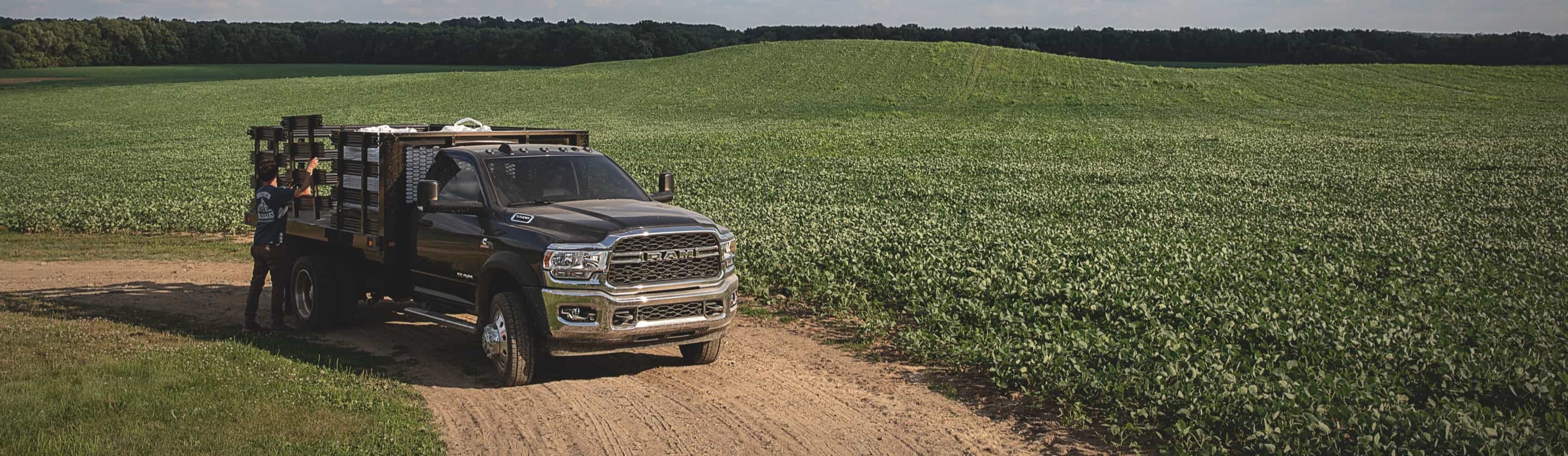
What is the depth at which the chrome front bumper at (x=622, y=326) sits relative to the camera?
32.0 feet

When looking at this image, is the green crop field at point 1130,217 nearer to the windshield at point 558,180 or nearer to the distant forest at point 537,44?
the windshield at point 558,180

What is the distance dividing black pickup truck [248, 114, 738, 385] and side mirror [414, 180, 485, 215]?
0.02m

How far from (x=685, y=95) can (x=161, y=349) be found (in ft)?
199

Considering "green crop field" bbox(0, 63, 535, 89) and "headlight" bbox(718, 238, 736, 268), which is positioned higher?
"green crop field" bbox(0, 63, 535, 89)

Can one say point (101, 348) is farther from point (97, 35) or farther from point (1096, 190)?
point (97, 35)

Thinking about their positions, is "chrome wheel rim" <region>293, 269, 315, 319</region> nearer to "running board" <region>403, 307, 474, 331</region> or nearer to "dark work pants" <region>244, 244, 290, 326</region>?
"dark work pants" <region>244, 244, 290, 326</region>

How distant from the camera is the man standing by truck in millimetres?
12930

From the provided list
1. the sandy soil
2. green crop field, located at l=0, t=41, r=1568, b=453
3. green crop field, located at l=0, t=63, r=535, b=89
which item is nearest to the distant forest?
green crop field, located at l=0, t=63, r=535, b=89

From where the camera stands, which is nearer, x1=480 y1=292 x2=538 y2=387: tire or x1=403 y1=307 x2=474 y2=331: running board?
x1=480 y1=292 x2=538 y2=387: tire

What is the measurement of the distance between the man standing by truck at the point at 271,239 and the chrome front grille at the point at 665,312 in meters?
5.19

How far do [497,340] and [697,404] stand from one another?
6.21ft

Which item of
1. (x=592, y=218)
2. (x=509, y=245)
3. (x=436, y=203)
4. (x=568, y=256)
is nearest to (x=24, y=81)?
(x=436, y=203)

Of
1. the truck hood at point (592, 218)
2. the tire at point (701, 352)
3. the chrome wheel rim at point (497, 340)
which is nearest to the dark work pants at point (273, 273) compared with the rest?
the chrome wheel rim at point (497, 340)

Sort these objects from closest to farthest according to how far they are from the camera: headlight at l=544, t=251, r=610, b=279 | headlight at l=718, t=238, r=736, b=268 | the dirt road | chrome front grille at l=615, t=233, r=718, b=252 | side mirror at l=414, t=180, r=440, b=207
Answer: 1. the dirt road
2. headlight at l=544, t=251, r=610, b=279
3. chrome front grille at l=615, t=233, r=718, b=252
4. headlight at l=718, t=238, r=736, b=268
5. side mirror at l=414, t=180, r=440, b=207
